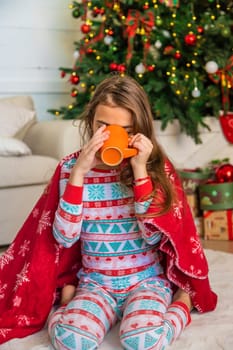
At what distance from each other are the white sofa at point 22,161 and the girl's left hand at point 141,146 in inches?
41.8

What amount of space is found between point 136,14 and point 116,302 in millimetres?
1730

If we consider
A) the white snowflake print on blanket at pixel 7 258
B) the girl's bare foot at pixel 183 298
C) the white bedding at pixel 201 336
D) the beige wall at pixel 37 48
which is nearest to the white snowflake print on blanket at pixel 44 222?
the white snowflake print on blanket at pixel 7 258

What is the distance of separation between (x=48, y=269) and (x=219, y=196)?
1283mm

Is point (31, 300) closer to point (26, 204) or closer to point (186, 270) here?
point (186, 270)

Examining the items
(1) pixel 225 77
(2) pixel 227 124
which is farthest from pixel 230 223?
(1) pixel 225 77

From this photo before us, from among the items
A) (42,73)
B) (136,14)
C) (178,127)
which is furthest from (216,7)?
(42,73)

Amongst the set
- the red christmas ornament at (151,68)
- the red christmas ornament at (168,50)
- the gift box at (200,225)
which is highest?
the red christmas ornament at (168,50)

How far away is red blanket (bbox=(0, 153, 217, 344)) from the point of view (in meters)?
1.34

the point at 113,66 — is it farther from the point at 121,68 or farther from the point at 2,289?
the point at 2,289

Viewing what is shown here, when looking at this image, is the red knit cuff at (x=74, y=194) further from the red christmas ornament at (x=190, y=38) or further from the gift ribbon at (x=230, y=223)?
the red christmas ornament at (x=190, y=38)

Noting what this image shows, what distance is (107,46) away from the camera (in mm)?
2889

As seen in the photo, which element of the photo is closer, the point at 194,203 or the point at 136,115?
the point at 136,115

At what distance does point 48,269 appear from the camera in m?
1.41

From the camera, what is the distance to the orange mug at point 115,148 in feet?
3.95
